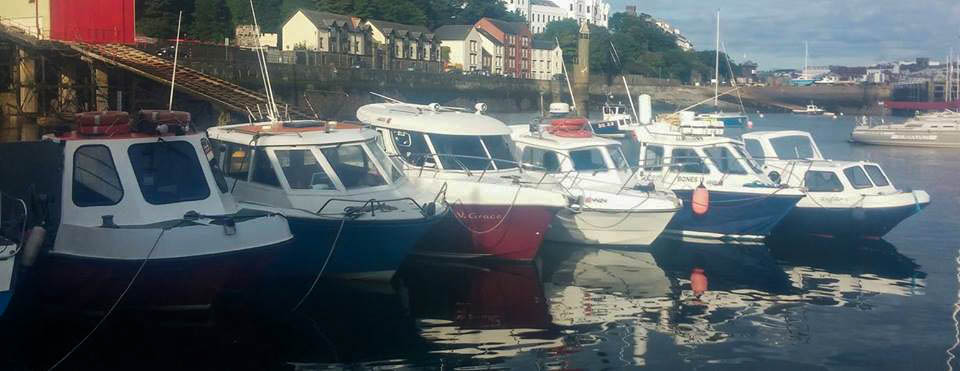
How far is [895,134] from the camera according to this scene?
53375 millimetres

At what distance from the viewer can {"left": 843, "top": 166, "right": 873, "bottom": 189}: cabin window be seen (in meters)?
19.8

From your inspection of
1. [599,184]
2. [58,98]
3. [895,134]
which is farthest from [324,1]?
[599,184]

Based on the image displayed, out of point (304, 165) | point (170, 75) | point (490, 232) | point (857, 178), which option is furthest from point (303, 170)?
point (170, 75)

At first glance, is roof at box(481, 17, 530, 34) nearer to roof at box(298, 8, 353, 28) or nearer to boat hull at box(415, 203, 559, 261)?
roof at box(298, 8, 353, 28)

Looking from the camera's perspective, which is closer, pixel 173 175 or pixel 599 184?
pixel 173 175

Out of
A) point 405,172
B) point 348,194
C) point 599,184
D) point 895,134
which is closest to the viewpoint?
point 348,194

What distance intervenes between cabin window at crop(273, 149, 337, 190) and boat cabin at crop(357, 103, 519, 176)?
2786mm

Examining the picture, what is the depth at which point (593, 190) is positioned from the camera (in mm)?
17859

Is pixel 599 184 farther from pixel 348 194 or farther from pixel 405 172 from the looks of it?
pixel 348 194

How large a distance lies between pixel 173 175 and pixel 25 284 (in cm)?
214

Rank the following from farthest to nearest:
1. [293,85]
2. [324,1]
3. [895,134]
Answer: [324,1] < [895,134] < [293,85]

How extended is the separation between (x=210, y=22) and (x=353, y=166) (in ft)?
209

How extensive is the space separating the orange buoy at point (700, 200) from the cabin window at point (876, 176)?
383cm

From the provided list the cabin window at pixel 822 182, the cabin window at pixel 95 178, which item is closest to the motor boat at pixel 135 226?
the cabin window at pixel 95 178
